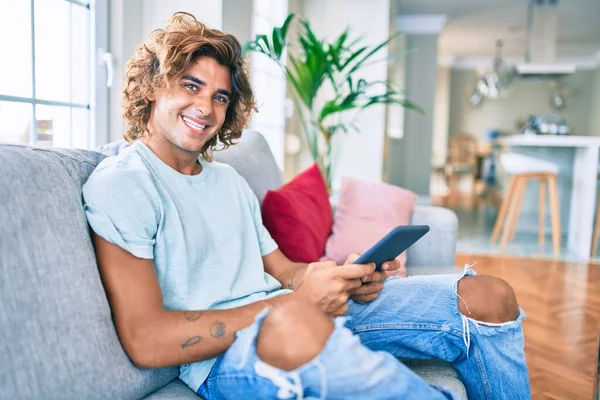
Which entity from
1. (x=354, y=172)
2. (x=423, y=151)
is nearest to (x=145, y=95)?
(x=354, y=172)

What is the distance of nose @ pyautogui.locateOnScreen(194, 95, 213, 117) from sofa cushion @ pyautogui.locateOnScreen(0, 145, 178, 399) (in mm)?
350

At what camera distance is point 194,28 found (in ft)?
4.33

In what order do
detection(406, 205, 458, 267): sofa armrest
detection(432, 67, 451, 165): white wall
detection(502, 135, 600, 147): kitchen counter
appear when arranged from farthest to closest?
1. detection(432, 67, 451, 165): white wall
2. detection(502, 135, 600, 147): kitchen counter
3. detection(406, 205, 458, 267): sofa armrest

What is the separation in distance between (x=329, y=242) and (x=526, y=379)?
93 centimetres

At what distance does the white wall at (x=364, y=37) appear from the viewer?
4.80 metres

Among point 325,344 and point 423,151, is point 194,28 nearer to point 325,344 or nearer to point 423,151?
point 325,344

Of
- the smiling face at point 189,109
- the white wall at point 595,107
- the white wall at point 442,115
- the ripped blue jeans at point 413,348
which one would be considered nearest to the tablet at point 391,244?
the ripped blue jeans at point 413,348

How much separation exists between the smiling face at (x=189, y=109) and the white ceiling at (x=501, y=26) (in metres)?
5.96

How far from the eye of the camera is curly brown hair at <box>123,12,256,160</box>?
4.17 feet

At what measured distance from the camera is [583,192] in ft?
16.2

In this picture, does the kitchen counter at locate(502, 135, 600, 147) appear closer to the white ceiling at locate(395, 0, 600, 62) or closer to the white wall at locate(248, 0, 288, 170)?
the white ceiling at locate(395, 0, 600, 62)

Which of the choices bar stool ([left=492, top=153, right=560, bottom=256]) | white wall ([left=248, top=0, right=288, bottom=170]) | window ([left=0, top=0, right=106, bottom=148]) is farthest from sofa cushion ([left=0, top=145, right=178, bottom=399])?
bar stool ([left=492, top=153, right=560, bottom=256])

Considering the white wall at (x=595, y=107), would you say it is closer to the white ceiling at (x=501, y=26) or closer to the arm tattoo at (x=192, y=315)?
the white ceiling at (x=501, y=26)

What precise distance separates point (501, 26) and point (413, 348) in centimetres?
829
